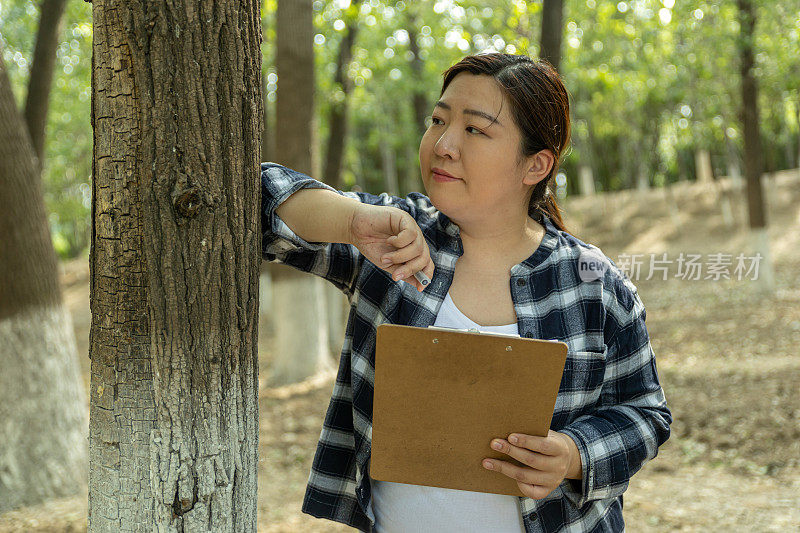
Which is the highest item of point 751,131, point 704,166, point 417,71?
point 417,71

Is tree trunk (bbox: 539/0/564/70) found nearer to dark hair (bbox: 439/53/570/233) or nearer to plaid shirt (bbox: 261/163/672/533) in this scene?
dark hair (bbox: 439/53/570/233)

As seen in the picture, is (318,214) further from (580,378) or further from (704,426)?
(704,426)

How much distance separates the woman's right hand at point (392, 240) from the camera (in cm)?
149

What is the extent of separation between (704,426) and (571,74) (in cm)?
1264

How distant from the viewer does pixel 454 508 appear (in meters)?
1.67

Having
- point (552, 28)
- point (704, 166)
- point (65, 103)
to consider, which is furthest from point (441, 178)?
point (704, 166)

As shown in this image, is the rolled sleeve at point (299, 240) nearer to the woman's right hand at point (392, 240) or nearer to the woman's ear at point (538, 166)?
the woman's right hand at point (392, 240)

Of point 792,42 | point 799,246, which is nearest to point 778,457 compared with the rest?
point 792,42

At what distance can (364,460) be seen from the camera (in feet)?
5.57

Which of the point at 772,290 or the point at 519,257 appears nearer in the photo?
the point at 519,257

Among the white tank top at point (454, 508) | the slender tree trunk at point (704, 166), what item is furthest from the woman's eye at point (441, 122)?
the slender tree trunk at point (704, 166)

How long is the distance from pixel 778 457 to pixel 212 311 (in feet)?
18.0

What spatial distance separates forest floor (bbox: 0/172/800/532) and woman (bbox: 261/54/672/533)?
1.15m

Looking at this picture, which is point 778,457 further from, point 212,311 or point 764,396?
point 212,311
